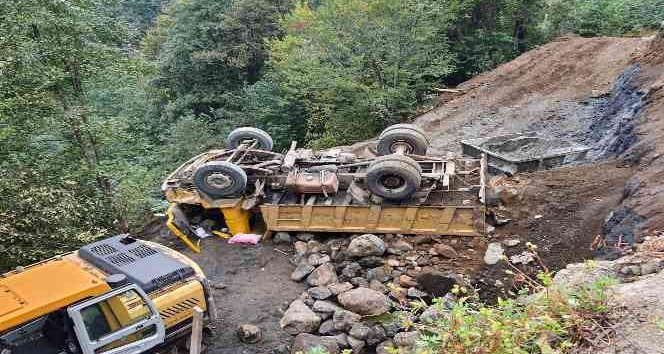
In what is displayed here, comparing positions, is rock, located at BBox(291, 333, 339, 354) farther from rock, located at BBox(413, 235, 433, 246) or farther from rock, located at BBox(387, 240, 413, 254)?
rock, located at BBox(413, 235, 433, 246)

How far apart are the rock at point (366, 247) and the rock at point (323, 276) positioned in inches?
17.3

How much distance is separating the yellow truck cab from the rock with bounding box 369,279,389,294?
2.31m

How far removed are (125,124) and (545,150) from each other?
9.36 m

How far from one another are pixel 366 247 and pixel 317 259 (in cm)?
81

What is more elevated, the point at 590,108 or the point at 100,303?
the point at 590,108

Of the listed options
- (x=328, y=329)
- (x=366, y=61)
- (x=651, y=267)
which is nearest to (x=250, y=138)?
(x=328, y=329)

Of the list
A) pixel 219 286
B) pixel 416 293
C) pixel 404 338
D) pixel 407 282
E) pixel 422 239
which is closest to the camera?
pixel 404 338

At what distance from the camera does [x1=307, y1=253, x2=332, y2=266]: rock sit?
8039 mm

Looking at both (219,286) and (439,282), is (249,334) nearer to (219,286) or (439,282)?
(219,286)

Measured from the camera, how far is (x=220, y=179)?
868 centimetres

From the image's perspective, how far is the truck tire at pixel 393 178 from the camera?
25.9 feet

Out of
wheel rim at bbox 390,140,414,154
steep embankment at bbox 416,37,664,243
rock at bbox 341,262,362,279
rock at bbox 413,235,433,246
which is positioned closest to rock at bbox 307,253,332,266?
rock at bbox 341,262,362,279

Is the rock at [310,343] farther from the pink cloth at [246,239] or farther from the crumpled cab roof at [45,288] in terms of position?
the pink cloth at [246,239]

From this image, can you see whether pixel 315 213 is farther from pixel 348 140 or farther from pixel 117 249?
pixel 348 140
